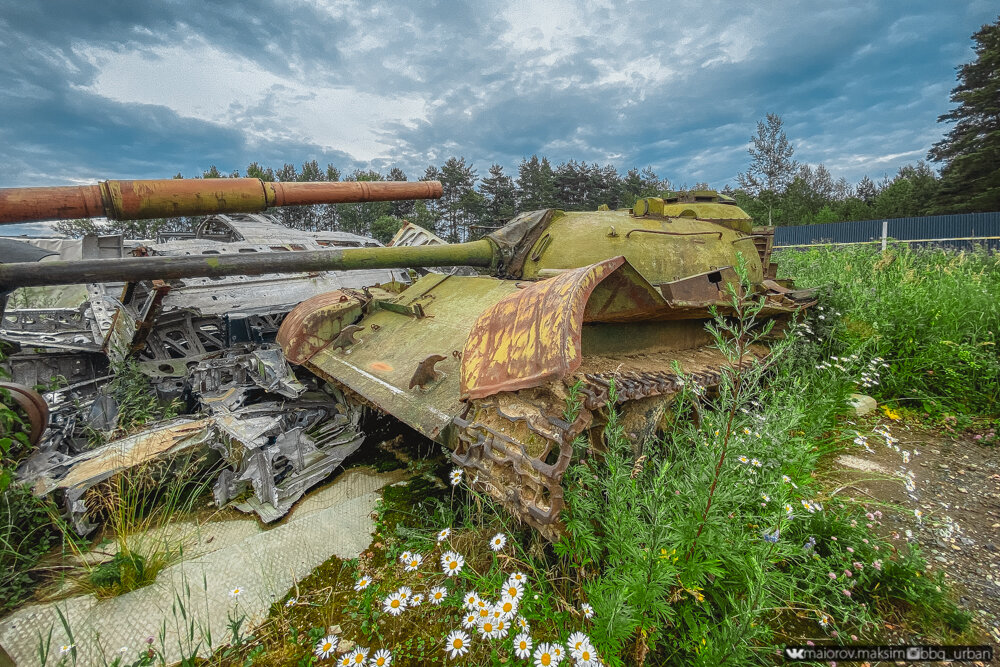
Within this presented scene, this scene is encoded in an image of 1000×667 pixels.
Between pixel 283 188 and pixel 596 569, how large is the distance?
281cm

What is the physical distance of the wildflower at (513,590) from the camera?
208 centimetres

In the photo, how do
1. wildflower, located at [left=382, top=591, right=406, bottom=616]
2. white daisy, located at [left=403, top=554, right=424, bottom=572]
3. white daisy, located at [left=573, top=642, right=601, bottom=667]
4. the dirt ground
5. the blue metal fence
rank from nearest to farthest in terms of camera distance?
white daisy, located at [left=573, top=642, right=601, bottom=667] < wildflower, located at [left=382, top=591, right=406, bottom=616] < white daisy, located at [left=403, top=554, right=424, bottom=572] < the dirt ground < the blue metal fence

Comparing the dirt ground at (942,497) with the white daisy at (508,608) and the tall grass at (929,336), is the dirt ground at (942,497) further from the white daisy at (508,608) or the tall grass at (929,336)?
the white daisy at (508,608)

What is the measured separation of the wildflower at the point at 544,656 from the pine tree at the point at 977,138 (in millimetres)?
31999

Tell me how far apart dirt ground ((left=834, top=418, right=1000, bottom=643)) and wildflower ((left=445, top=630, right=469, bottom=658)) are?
2547mm

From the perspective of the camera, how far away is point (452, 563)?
2389mm

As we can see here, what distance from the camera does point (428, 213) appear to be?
105 feet

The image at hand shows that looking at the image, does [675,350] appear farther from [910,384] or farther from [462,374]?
[910,384]

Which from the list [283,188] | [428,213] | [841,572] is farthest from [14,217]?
[428,213]

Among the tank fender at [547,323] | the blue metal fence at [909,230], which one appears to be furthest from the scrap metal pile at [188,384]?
the blue metal fence at [909,230]

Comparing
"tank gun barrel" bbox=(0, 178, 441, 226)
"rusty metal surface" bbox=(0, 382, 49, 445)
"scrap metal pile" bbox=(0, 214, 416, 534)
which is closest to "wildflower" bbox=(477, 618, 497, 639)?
"scrap metal pile" bbox=(0, 214, 416, 534)

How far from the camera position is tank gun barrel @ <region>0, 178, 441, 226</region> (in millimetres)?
2080

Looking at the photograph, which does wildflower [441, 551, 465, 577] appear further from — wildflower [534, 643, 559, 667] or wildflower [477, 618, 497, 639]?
wildflower [534, 643, 559, 667]

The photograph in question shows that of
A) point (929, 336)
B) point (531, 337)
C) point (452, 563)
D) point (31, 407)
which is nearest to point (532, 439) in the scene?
point (531, 337)
